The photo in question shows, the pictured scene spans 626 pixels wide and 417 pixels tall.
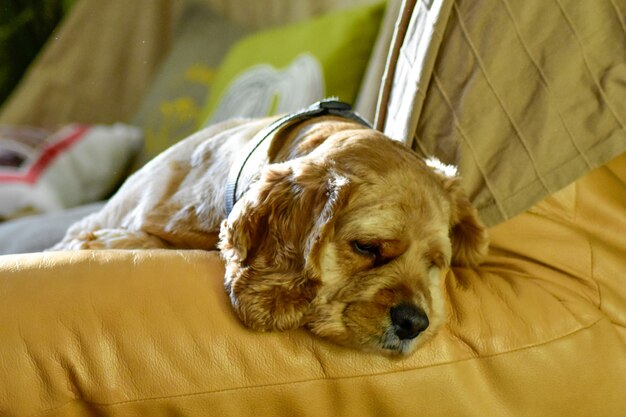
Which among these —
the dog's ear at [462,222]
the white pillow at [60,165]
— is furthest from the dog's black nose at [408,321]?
the white pillow at [60,165]

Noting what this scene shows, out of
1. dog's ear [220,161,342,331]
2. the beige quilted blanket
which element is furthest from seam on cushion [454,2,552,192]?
dog's ear [220,161,342,331]

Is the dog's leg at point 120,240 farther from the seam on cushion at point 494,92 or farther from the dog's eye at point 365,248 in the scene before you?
the seam on cushion at point 494,92

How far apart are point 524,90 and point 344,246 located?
0.46 m

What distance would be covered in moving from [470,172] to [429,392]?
437mm

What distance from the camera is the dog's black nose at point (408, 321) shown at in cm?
118

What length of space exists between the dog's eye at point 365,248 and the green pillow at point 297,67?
1341 millimetres

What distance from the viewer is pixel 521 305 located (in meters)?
1.30

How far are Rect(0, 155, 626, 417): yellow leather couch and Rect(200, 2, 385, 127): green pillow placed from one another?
1298mm

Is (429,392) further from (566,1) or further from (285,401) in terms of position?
(566,1)

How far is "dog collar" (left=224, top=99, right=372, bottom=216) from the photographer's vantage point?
1418mm

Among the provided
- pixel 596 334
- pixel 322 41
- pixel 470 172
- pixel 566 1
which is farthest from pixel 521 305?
pixel 322 41

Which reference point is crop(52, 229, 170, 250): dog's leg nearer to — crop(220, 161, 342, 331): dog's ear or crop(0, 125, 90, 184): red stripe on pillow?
crop(220, 161, 342, 331): dog's ear

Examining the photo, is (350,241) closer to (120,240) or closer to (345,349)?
(345,349)

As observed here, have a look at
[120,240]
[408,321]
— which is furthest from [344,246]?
[120,240]
